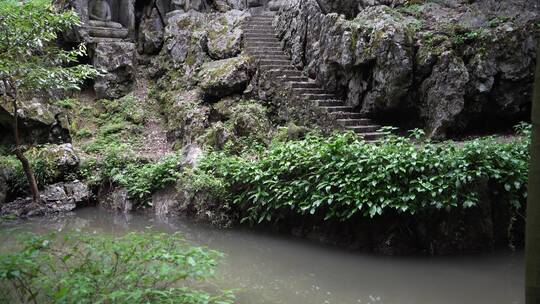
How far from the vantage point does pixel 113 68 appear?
16250 millimetres

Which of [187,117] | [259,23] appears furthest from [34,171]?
[259,23]

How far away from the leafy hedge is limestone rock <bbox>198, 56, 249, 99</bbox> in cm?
507

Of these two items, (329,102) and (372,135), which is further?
(329,102)

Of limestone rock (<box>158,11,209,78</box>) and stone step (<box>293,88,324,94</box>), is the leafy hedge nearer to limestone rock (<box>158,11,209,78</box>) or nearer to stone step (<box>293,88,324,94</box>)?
stone step (<box>293,88,324,94</box>)

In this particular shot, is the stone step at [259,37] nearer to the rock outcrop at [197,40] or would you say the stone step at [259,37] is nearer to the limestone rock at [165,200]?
the rock outcrop at [197,40]

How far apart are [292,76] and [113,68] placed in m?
7.43

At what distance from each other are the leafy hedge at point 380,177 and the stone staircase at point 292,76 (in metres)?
2.90

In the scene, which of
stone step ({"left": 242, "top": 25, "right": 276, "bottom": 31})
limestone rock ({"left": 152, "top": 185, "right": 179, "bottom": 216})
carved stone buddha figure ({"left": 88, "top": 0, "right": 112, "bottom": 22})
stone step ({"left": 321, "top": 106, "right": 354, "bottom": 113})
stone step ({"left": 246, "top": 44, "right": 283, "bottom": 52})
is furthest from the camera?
carved stone buddha figure ({"left": 88, "top": 0, "right": 112, "bottom": 22})

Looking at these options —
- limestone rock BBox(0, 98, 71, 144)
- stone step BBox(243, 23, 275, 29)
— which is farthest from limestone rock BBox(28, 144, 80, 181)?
stone step BBox(243, 23, 275, 29)

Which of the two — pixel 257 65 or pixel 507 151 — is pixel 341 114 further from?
pixel 507 151

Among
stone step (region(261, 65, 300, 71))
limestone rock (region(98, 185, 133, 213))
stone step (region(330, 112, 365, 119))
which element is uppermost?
stone step (region(261, 65, 300, 71))

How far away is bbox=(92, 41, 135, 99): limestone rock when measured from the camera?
16.1m

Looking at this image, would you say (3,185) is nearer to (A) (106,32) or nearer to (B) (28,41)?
(B) (28,41)

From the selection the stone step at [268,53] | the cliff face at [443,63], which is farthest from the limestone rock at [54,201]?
the cliff face at [443,63]
